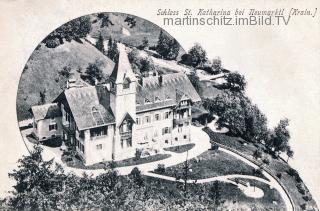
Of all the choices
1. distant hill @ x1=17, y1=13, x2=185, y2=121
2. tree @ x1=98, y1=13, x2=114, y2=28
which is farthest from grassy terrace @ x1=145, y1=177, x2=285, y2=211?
tree @ x1=98, y1=13, x2=114, y2=28

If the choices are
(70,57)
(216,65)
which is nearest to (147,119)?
(216,65)

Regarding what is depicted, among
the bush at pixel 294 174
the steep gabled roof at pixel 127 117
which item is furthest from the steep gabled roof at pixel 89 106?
the bush at pixel 294 174

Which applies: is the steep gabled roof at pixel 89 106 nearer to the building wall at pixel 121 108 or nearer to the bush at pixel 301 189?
the building wall at pixel 121 108

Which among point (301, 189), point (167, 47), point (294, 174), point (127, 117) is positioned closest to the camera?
→ point (127, 117)

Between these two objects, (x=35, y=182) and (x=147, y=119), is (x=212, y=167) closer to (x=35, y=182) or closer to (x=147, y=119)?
(x=147, y=119)

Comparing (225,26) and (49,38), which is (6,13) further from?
(225,26)

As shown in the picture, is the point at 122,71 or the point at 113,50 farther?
the point at 113,50

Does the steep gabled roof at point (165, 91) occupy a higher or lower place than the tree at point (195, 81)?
lower
